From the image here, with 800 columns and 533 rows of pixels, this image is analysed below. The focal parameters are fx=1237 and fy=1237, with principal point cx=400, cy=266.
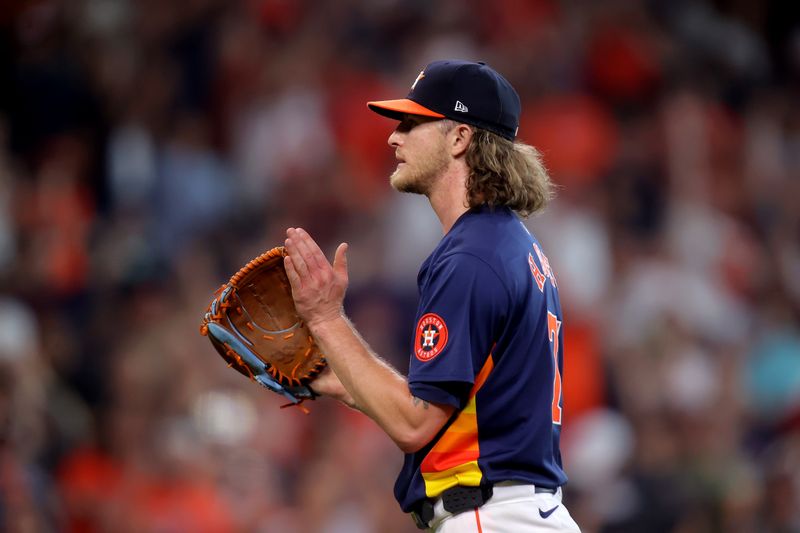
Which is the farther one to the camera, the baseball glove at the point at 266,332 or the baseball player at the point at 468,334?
the baseball glove at the point at 266,332

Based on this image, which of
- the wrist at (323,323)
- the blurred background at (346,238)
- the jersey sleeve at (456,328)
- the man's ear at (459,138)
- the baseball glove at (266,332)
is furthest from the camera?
the blurred background at (346,238)

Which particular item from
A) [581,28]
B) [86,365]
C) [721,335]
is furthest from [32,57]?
[721,335]

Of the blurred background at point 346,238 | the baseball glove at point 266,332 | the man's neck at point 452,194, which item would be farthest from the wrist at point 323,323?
the blurred background at point 346,238

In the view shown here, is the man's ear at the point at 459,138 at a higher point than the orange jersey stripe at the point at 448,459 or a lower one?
higher

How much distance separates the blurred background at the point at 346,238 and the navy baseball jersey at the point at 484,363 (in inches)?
131

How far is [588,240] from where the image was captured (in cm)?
848

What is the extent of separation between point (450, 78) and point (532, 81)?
5.80 metres

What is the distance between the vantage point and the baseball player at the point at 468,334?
3.25 meters

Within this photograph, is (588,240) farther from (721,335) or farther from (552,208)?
(721,335)

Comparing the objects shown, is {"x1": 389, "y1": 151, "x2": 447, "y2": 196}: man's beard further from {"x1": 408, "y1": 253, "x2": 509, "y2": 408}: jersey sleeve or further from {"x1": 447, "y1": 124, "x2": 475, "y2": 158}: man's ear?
{"x1": 408, "y1": 253, "x2": 509, "y2": 408}: jersey sleeve

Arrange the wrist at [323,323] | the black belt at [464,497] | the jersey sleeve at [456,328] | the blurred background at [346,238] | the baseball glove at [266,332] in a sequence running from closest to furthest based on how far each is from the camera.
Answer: the jersey sleeve at [456,328], the black belt at [464,497], the wrist at [323,323], the baseball glove at [266,332], the blurred background at [346,238]

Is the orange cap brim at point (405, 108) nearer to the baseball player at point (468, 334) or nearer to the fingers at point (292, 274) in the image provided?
the baseball player at point (468, 334)

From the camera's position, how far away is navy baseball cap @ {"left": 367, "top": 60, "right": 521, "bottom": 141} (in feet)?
11.6

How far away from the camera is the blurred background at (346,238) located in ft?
22.3
